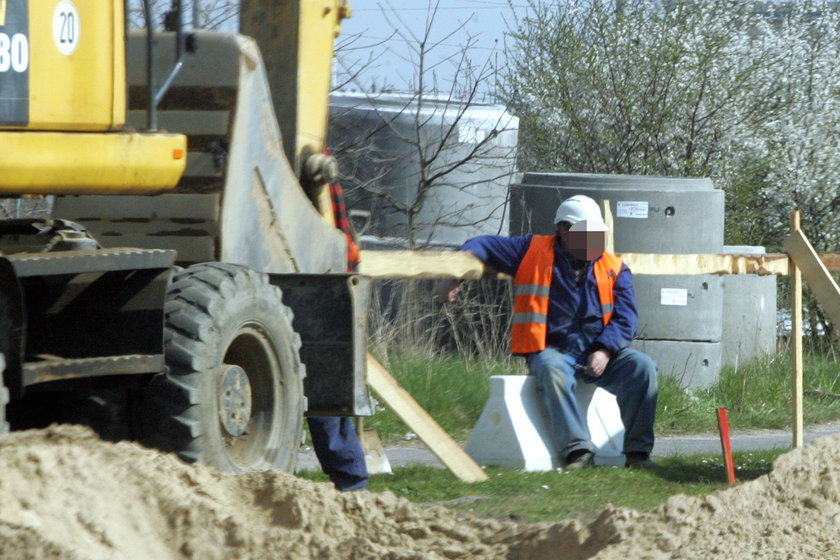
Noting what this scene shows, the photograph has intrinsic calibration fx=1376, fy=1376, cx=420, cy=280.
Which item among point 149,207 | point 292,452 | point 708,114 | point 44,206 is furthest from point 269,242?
point 708,114

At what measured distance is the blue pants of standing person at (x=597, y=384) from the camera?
7.91 m

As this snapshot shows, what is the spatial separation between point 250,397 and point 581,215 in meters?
3.40

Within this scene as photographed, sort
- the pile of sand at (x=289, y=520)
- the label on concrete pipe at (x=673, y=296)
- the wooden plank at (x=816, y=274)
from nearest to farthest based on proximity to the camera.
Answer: the pile of sand at (x=289, y=520), the wooden plank at (x=816, y=274), the label on concrete pipe at (x=673, y=296)

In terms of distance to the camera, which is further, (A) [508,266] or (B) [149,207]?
(A) [508,266]

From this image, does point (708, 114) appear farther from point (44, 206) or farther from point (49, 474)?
point (49, 474)

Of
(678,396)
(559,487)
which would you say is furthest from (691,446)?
(559,487)

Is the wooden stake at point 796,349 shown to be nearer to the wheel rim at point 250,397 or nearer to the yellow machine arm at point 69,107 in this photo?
the wheel rim at point 250,397

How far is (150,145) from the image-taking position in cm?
490

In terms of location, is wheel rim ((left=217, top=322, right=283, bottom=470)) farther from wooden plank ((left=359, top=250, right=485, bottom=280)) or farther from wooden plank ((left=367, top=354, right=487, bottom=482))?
wooden plank ((left=359, top=250, right=485, bottom=280))

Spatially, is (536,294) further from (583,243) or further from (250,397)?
(250,397)

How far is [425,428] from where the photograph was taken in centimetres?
736

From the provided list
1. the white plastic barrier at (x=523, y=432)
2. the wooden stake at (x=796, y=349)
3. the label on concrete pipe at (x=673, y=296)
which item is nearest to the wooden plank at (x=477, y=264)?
the wooden stake at (x=796, y=349)

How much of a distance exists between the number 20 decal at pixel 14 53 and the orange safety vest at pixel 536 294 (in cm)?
434

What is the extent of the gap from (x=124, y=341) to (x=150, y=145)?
2.31 ft
